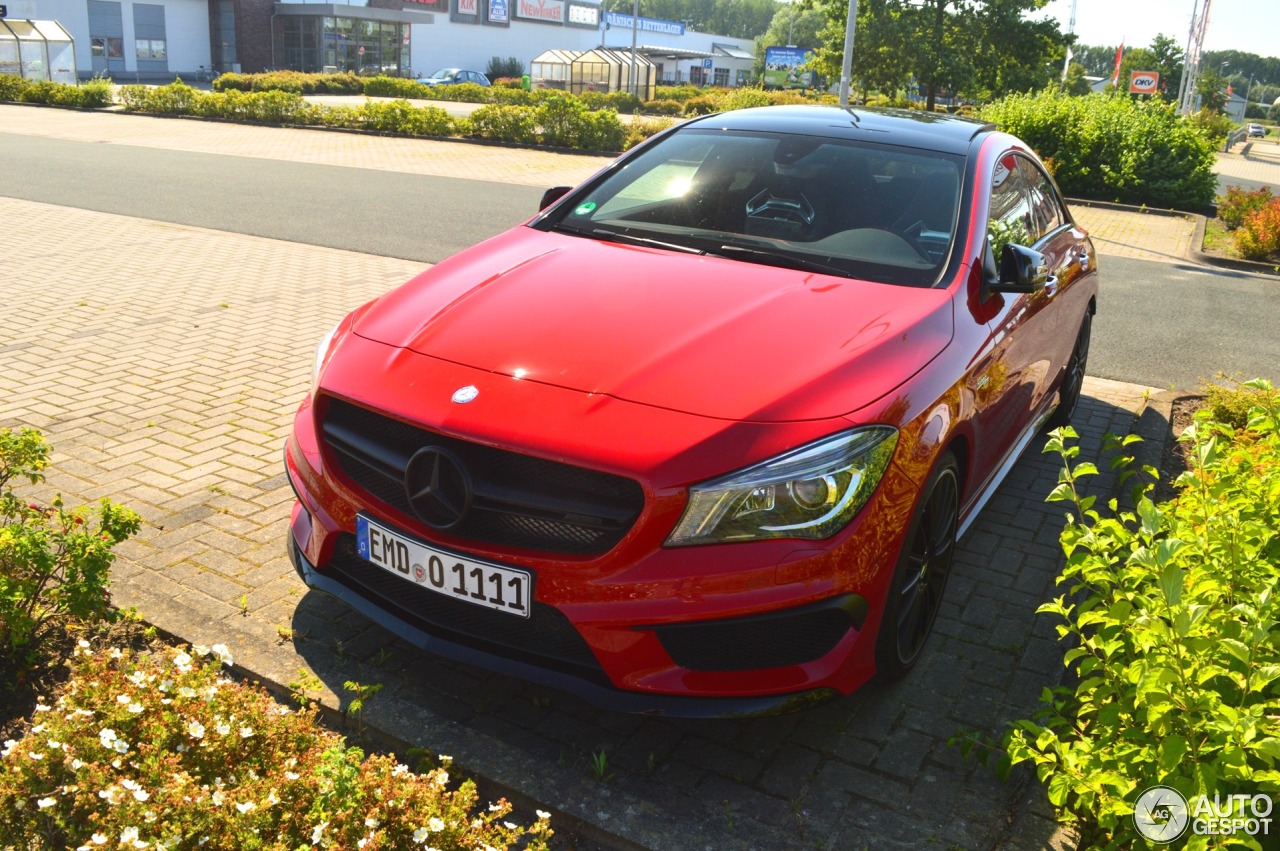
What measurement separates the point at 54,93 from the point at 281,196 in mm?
21624

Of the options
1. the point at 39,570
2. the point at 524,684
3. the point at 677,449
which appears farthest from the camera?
the point at 524,684

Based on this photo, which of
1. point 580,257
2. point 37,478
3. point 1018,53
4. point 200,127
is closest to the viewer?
point 37,478

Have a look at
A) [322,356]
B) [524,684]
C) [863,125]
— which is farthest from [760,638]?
[863,125]

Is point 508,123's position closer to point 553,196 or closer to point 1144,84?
point 553,196

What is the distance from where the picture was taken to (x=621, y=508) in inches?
111

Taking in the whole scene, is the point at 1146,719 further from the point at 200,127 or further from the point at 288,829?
the point at 200,127

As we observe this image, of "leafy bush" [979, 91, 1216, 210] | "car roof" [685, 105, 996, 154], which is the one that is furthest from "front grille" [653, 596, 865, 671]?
"leafy bush" [979, 91, 1216, 210]

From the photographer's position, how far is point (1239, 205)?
16328 millimetres

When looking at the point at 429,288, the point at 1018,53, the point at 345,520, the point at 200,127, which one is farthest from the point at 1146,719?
the point at 1018,53

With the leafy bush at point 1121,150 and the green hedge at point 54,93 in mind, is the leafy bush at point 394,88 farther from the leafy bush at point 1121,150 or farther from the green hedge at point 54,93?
the leafy bush at point 1121,150

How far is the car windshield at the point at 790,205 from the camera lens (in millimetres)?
3973

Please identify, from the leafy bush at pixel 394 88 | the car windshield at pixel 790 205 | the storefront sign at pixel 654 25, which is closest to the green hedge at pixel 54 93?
the leafy bush at pixel 394 88

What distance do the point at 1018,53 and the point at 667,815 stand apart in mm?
37501

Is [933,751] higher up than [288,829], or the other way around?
[288,829]
